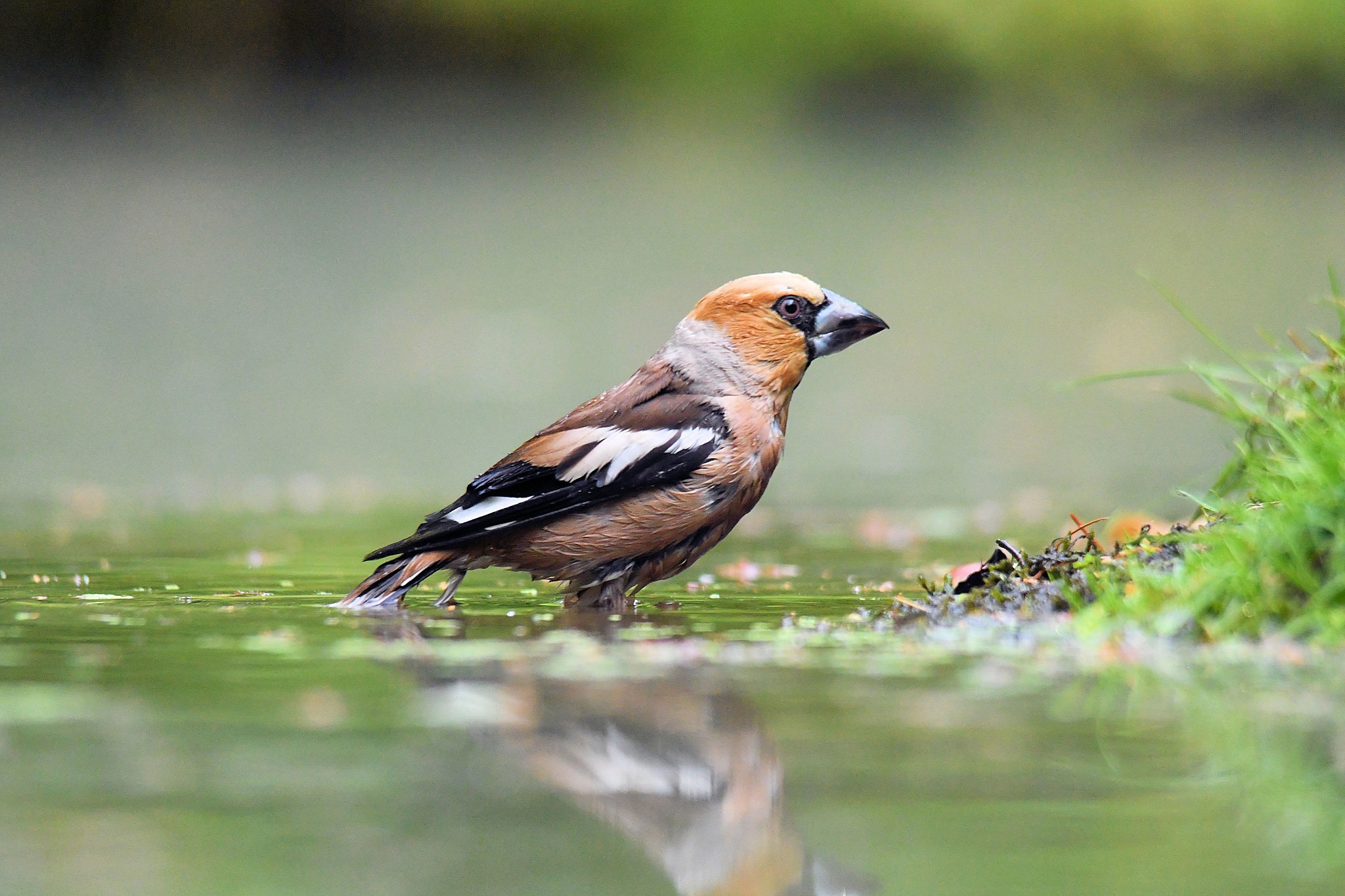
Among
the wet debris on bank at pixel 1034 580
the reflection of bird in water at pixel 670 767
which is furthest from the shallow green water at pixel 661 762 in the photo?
the wet debris on bank at pixel 1034 580

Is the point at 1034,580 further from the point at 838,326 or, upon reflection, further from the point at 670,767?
the point at 670,767

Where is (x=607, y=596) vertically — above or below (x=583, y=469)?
below

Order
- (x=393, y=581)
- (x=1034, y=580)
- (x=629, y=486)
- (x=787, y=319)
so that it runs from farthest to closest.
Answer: (x=787, y=319) < (x=393, y=581) < (x=629, y=486) < (x=1034, y=580)

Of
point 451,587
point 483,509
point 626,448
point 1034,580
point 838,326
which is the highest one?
point 838,326

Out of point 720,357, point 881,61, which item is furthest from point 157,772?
point 881,61

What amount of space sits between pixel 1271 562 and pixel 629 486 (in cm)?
207

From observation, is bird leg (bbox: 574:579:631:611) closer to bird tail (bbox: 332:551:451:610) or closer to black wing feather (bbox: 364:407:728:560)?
black wing feather (bbox: 364:407:728:560)

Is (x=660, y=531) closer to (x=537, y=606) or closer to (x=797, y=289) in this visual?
(x=537, y=606)

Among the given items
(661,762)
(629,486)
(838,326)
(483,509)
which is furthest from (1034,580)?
(661,762)

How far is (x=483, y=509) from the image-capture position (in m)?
5.65

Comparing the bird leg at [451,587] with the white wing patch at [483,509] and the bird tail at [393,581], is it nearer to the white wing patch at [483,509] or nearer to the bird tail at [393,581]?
the bird tail at [393,581]

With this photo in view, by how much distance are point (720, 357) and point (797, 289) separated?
42 cm

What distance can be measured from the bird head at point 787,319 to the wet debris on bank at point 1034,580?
1.11 metres

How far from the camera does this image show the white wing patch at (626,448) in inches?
223
